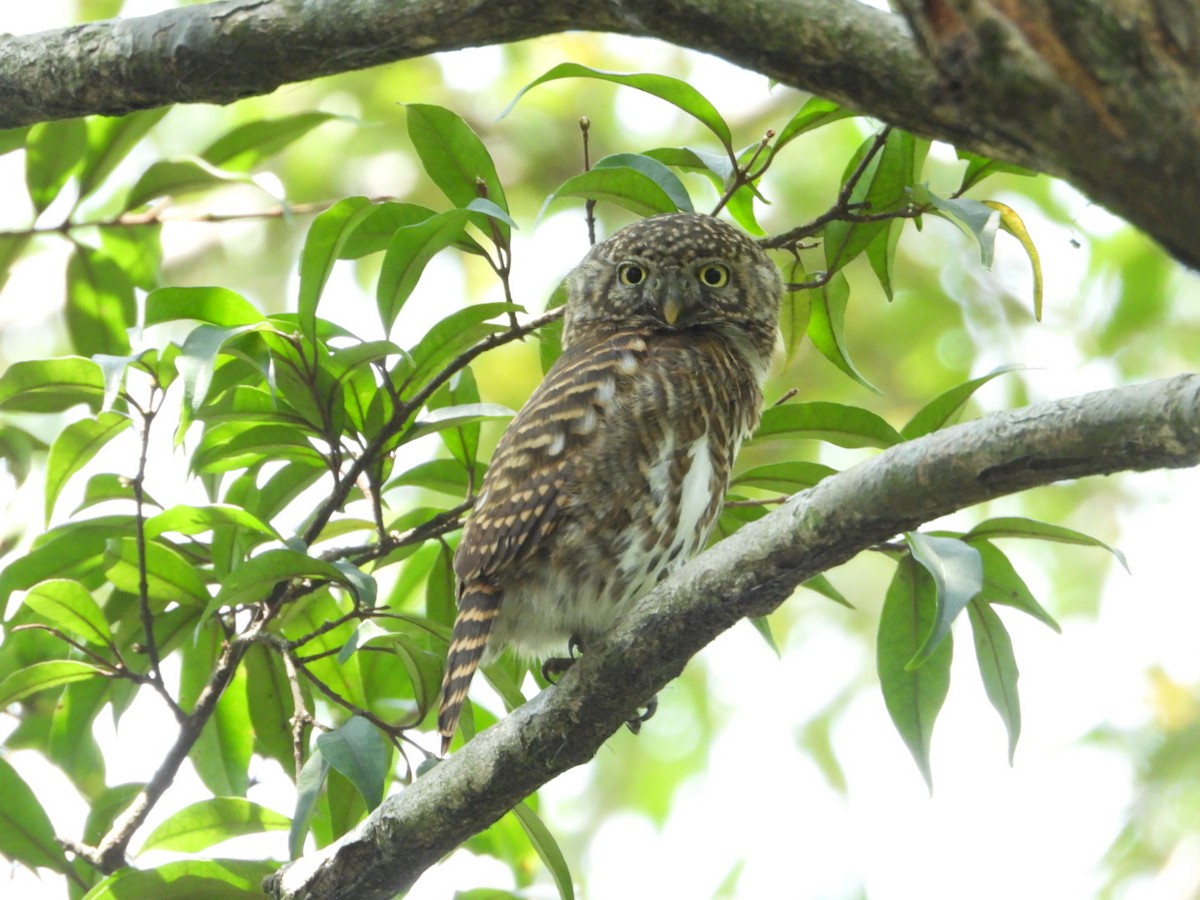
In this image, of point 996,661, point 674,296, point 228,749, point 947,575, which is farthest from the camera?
point 674,296

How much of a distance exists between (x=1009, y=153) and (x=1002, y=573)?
1.51 m

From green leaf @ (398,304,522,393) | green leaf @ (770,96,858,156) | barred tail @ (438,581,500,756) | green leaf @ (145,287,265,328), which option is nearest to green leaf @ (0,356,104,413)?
green leaf @ (398,304,522,393)

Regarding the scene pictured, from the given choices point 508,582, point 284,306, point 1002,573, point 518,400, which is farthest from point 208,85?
point 284,306

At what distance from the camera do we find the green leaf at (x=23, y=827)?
9.53 feet

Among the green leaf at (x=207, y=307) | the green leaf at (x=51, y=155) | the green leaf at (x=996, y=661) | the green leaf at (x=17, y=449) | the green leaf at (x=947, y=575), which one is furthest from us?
the green leaf at (x=51, y=155)

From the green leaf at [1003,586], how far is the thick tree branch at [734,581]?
0.88 m

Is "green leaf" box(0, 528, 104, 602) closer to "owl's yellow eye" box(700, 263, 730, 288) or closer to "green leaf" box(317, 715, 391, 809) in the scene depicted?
"green leaf" box(317, 715, 391, 809)

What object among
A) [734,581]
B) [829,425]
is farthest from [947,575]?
[829,425]

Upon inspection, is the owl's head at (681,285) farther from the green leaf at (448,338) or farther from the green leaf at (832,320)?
the green leaf at (448,338)

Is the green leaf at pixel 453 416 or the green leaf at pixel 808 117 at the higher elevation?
the green leaf at pixel 808 117

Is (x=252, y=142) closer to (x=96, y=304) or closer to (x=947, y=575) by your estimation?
(x=96, y=304)

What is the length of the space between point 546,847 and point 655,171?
4.71 feet

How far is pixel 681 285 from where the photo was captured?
11.8 feet

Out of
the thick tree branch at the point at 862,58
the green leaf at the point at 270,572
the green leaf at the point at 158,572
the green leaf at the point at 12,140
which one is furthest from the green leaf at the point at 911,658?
the green leaf at the point at 12,140
